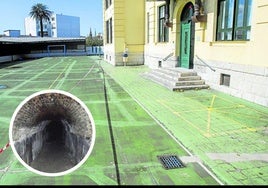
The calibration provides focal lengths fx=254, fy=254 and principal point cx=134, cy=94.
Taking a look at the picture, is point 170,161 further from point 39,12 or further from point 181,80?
point 39,12

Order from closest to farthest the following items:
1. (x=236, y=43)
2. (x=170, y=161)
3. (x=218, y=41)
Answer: (x=170, y=161), (x=236, y=43), (x=218, y=41)

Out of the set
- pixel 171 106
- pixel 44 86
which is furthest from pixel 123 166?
pixel 44 86

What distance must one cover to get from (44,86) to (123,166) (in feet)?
35.4

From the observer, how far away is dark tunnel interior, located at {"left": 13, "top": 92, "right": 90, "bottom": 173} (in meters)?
→ 3.10

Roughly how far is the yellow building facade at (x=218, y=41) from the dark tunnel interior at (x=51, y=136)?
795cm

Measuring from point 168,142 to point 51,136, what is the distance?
3416 mm

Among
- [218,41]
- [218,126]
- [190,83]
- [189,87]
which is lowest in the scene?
[218,126]

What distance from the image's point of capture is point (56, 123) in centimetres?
370

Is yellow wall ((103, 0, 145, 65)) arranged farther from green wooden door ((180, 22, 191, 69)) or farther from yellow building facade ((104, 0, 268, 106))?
green wooden door ((180, 22, 191, 69))

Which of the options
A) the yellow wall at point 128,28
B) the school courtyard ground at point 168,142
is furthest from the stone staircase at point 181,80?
the yellow wall at point 128,28

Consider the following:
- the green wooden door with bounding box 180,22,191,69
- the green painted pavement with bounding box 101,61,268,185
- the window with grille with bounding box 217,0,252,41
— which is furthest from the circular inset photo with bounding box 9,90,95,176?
the green wooden door with bounding box 180,22,191,69

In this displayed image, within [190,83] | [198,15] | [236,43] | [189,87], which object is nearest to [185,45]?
[198,15]

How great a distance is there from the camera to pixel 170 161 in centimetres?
537

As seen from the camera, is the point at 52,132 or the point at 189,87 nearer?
the point at 52,132
